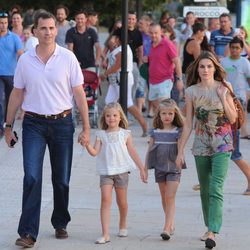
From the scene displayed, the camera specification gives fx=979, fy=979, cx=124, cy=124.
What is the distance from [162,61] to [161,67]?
88 mm

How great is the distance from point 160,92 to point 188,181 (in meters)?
3.21

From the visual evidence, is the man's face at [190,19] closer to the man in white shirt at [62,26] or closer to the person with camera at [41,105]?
the man in white shirt at [62,26]

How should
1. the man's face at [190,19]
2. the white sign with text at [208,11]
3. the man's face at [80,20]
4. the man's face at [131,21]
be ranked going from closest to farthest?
1. the man's face at [80,20]
2. the man's face at [131,21]
3. the white sign with text at [208,11]
4. the man's face at [190,19]

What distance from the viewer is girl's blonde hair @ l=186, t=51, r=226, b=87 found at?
809cm

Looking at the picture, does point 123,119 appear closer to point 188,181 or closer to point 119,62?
point 188,181

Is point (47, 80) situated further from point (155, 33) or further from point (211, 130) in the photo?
point (155, 33)

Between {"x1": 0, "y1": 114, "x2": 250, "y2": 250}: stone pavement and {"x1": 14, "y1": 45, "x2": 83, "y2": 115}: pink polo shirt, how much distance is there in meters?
1.16

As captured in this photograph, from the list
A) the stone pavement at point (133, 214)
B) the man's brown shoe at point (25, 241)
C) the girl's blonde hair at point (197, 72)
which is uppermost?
the girl's blonde hair at point (197, 72)

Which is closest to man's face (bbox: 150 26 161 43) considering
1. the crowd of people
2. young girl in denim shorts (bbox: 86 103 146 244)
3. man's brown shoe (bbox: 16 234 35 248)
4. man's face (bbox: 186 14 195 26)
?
the crowd of people

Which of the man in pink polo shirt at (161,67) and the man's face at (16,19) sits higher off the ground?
the man's face at (16,19)

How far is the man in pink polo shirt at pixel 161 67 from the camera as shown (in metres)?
14.1

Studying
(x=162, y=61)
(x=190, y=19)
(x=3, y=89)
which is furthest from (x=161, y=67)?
(x=190, y=19)

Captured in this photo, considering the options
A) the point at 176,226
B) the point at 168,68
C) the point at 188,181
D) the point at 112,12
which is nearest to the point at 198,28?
the point at 168,68

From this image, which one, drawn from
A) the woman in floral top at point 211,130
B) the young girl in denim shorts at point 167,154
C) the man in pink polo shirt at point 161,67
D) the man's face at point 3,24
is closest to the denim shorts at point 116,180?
the young girl in denim shorts at point 167,154
